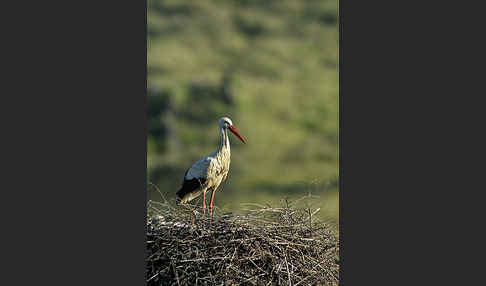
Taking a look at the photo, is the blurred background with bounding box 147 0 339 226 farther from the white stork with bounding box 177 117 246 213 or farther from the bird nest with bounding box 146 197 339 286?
the bird nest with bounding box 146 197 339 286

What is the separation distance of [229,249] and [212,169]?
103 cm

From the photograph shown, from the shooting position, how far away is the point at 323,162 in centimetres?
1541

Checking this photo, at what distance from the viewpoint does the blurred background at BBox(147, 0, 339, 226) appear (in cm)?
1648

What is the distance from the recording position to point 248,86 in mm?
22188

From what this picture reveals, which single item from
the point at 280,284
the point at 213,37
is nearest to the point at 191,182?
the point at 280,284

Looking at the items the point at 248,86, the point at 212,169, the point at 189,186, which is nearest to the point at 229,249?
the point at 212,169

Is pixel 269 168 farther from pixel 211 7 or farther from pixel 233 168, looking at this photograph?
pixel 211 7

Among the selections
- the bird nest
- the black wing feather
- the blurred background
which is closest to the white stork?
the black wing feather

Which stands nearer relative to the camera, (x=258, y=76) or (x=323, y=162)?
(x=323, y=162)

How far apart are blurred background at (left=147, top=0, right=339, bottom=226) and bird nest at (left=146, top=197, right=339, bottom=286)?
9098 millimetres

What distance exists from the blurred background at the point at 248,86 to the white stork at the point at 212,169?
28.1 feet

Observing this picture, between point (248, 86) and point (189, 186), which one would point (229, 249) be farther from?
point (248, 86)

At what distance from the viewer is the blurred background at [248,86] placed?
16.5m

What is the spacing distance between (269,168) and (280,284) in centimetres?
1046
